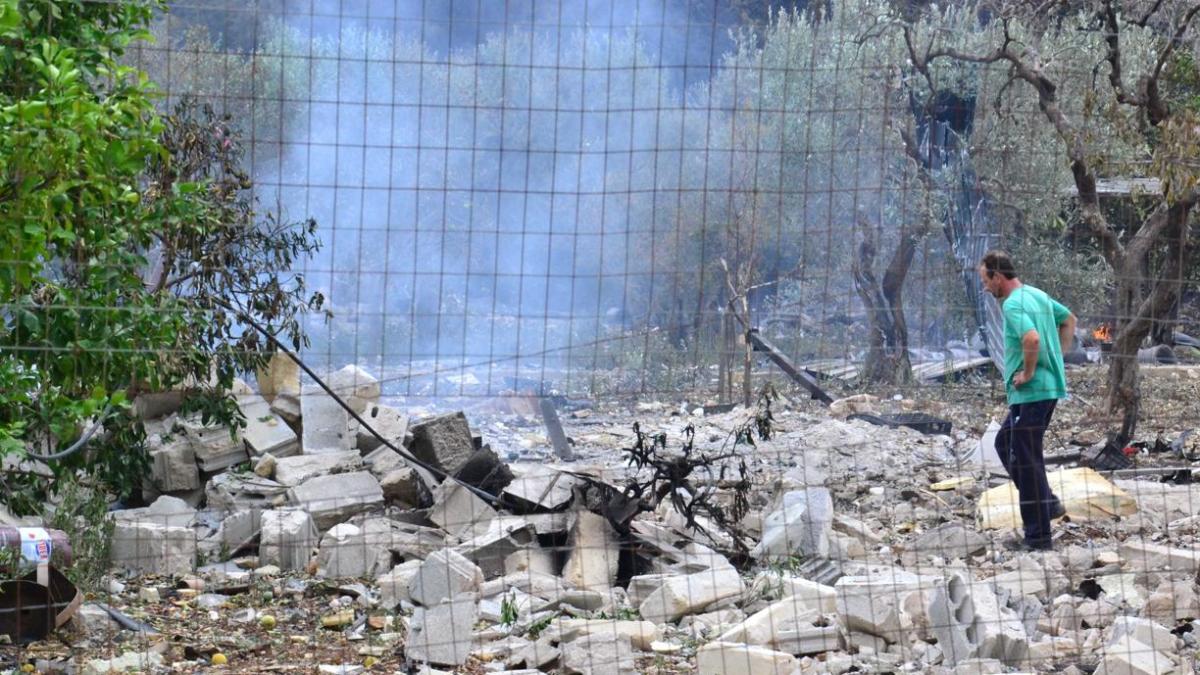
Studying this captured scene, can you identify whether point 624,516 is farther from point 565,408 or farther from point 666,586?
point 565,408

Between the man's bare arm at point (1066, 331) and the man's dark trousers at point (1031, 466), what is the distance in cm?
41

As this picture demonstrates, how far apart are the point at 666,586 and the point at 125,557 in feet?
9.15

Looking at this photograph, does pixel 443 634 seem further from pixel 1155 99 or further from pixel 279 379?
pixel 1155 99

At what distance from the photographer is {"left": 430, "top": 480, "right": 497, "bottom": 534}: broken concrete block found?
7.60m

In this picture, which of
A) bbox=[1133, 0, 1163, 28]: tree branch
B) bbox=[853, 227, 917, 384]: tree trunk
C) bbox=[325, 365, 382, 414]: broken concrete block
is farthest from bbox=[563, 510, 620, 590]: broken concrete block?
bbox=[1133, 0, 1163, 28]: tree branch

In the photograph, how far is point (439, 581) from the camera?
6.23 m

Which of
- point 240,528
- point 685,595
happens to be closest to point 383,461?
point 240,528

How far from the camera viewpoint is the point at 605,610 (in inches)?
247

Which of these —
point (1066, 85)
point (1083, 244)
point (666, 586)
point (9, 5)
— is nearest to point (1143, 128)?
point (1066, 85)

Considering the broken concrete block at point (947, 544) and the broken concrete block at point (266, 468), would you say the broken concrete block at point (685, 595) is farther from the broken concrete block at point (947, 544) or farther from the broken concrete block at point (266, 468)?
the broken concrete block at point (266, 468)

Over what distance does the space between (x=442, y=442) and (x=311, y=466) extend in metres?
0.93

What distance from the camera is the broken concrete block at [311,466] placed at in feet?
27.8

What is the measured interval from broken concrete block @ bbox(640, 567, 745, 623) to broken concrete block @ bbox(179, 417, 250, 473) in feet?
11.9

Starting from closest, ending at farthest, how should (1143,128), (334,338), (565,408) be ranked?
(1143,128)
(334,338)
(565,408)
